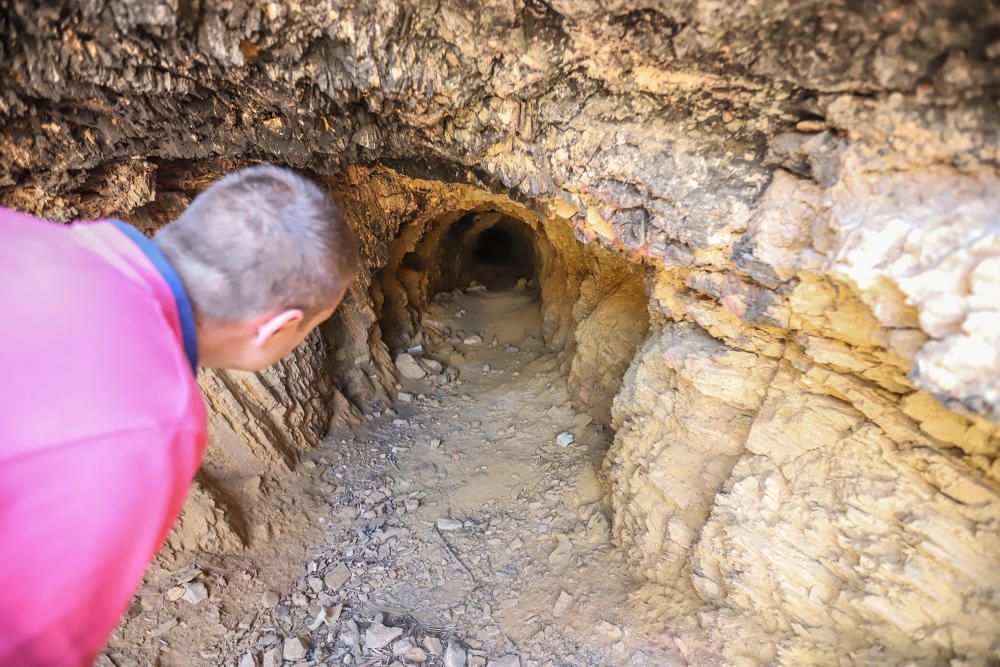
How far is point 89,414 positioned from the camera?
0.78 metres

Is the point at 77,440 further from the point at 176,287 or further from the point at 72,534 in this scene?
the point at 176,287

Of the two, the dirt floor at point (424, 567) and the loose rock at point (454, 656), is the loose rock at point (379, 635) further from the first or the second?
the loose rock at point (454, 656)

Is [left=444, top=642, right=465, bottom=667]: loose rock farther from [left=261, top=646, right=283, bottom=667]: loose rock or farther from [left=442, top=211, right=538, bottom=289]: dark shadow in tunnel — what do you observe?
[left=442, top=211, right=538, bottom=289]: dark shadow in tunnel

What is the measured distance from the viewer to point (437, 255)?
7.50m

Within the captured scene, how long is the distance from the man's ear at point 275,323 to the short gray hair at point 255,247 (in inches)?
0.8

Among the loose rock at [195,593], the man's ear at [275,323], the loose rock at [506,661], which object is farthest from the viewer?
the loose rock at [195,593]

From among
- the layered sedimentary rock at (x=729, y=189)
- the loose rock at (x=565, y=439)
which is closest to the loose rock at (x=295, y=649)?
the layered sedimentary rock at (x=729, y=189)

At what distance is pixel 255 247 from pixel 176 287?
7.2 inches

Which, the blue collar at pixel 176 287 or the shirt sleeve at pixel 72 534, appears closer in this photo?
the shirt sleeve at pixel 72 534

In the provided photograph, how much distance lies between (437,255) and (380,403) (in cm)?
303

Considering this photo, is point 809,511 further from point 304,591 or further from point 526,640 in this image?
point 304,591

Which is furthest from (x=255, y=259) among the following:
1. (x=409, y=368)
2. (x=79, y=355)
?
(x=409, y=368)

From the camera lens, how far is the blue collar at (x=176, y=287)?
1.06m

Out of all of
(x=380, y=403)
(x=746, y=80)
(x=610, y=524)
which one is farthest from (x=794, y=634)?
(x=380, y=403)
